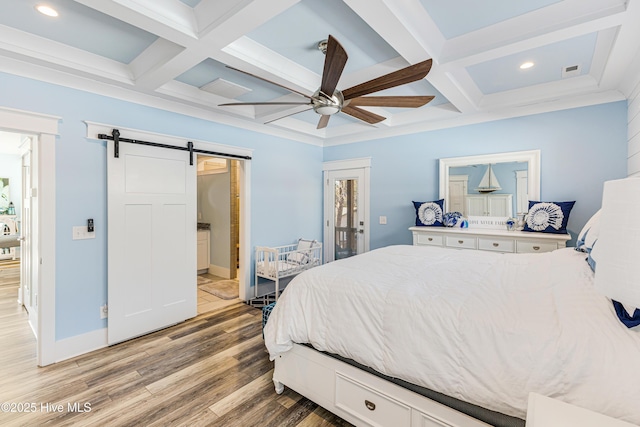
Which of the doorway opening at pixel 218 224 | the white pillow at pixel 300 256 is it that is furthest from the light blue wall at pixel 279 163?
the doorway opening at pixel 218 224

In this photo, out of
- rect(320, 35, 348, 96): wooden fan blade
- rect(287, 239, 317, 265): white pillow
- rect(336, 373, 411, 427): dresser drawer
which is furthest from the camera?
rect(287, 239, 317, 265): white pillow

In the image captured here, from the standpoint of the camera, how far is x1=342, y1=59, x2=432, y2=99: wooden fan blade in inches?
75.3

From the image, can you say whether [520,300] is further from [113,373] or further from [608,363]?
[113,373]

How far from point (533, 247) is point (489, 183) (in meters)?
0.96

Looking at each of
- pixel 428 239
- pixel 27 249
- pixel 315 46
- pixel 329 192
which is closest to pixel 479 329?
pixel 315 46

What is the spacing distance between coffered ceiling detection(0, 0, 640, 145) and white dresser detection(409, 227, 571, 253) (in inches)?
56.4

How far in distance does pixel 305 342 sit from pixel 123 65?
2.91 meters

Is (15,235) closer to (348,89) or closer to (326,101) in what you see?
(326,101)

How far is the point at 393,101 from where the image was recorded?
2357 millimetres

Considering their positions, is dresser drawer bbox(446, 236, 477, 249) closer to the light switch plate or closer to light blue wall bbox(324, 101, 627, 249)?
light blue wall bbox(324, 101, 627, 249)

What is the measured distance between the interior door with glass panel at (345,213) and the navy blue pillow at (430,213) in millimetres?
1041

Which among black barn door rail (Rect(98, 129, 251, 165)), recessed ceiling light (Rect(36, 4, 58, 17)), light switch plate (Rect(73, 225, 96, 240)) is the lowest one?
light switch plate (Rect(73, 225, 96, 240))

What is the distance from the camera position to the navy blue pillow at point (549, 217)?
3025 millimetres

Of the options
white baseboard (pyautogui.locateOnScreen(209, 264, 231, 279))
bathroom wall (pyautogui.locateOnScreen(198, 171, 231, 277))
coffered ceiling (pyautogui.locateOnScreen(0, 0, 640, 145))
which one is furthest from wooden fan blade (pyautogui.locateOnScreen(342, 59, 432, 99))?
white baseboard (pyautogui.locateOnScreen(209, 264, 231, 279))
